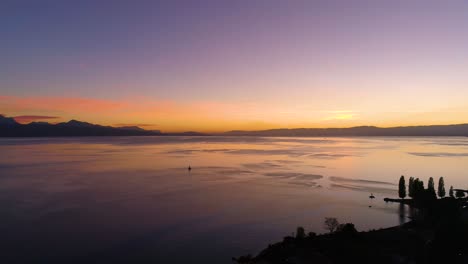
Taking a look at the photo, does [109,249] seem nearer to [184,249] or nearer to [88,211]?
[184,249]

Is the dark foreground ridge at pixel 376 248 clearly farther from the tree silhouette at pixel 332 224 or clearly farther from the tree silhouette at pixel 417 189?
the tree silhouette at pixel 417 189

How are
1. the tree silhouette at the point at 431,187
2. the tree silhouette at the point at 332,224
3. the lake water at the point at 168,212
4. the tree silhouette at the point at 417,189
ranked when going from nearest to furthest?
the lake water at the point at 168,212
the tree silhouette at the point at 332,224
the tree silhouette at the point at 431,187
the tree silhouette at the point at 417,189

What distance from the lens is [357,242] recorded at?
26.5 metres

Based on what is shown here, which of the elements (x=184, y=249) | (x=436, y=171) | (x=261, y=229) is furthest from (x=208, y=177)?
(x=436, y=171)

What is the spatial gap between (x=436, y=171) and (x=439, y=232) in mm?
65409

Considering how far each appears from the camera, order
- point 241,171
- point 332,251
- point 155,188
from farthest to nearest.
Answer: point 241,171 → point 155,188 → point 332,251

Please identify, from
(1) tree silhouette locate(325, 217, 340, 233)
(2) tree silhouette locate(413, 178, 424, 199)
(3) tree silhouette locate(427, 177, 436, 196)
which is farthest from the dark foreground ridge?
(2) tree silhouette locate(413, 178, 424, 199)

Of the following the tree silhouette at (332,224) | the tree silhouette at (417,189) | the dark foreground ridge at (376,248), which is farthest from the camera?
the tree silhouette at (417,189)

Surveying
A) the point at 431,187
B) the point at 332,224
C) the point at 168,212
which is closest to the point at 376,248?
the point at 332,224

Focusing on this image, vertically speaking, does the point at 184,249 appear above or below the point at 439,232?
below

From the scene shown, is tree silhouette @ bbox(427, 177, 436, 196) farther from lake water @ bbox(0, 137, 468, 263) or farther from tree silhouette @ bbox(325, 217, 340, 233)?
tree silhouette @ bbox(325, 217, 340, 233)

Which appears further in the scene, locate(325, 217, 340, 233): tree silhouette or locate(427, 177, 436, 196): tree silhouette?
locate(427, 177, 436, 196): tree silhouette

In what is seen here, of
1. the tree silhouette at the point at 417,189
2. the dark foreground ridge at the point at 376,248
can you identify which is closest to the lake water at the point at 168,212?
the tree silhouette at the point at 417,189

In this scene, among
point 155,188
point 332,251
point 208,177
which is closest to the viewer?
point 332,251
